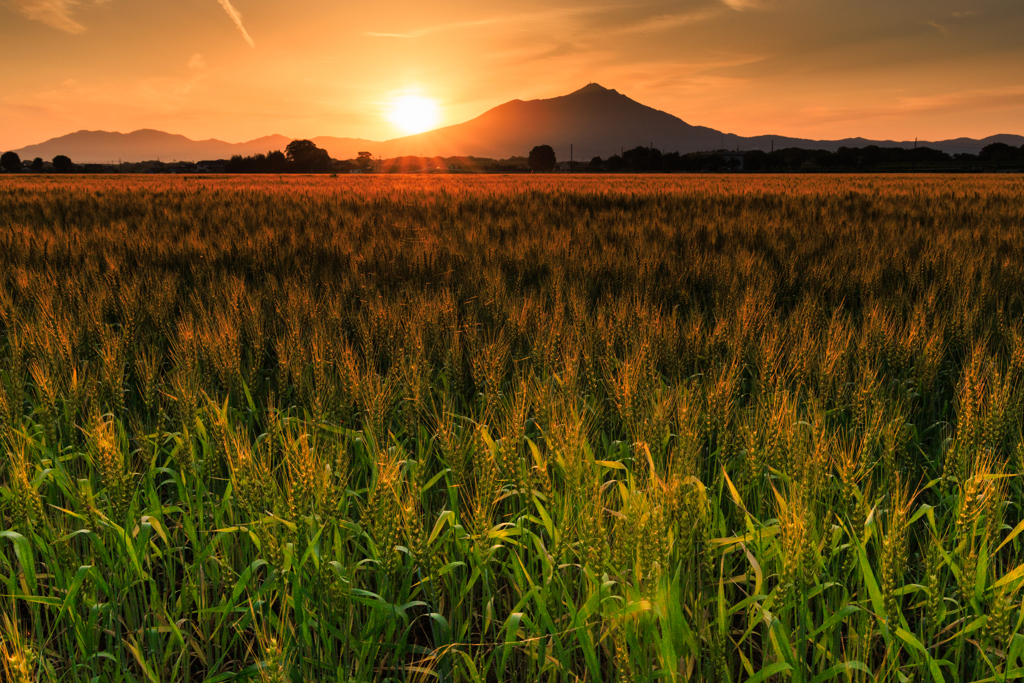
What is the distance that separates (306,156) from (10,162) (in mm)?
46295

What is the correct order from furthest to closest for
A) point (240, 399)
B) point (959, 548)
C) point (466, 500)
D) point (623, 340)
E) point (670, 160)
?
point (670, 160) < point (623, 340) < point (240, 399) < point (466, 500) < point (959, 548)

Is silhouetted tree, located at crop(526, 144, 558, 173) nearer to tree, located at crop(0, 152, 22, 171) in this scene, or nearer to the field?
tree, located at crop(0, 152, 22, 171)

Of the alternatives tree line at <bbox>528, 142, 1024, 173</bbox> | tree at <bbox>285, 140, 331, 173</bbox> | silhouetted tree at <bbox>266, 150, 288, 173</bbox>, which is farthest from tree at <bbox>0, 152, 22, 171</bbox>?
tree line at <bbox>528, 142, 1024, 173</bbox>

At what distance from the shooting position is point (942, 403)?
2.91m

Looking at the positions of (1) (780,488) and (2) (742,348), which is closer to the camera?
(1) (780,488)

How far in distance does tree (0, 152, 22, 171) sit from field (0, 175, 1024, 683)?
115553 millimetres

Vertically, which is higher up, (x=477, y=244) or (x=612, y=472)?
(x=477, y=244)

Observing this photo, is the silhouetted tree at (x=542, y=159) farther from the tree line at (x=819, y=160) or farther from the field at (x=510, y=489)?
the field at (x=510, y=489)

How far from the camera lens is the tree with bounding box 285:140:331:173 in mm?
90125

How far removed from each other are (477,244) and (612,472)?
4.39 metres

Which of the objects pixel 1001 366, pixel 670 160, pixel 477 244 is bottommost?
pixel 1001 366

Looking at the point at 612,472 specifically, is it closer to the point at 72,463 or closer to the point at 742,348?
the point at 742,348

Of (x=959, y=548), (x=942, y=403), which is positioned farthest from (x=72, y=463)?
(x=942, y=403)

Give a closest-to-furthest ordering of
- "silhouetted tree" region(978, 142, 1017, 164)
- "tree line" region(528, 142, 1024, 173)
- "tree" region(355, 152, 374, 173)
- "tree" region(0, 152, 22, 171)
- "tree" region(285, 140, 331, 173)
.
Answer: "silhouetted tree" region(978, 142, 1017, 164) → "tree line" region(528, 142, 1024, 173) → "tree" region(0, 152, 22, 171) → "tree" region(285, 140, 331, 173) → "tree" region(355, 152, 374, 173)
